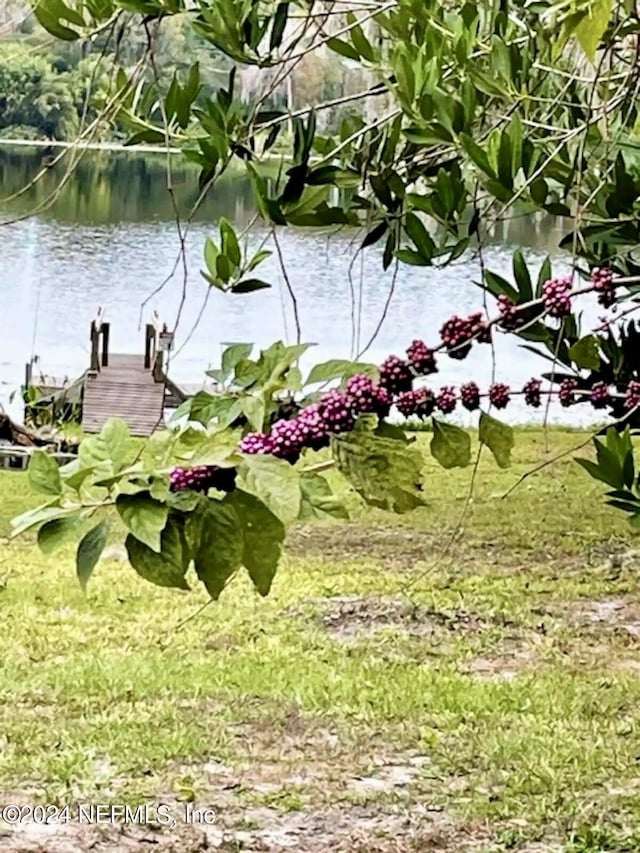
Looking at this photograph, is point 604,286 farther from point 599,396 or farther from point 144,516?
point 144,516

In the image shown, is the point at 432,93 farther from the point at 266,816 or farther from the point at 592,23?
the point at 266,816

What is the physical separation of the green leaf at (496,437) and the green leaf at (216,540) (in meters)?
0.25

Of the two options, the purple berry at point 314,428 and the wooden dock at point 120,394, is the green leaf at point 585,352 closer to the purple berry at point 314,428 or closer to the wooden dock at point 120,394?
the purple berry at point 314,428

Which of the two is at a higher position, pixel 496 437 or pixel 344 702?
pixel 496 437

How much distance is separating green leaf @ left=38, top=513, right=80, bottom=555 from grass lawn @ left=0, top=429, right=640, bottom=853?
0.75 m

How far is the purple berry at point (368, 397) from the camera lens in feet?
2.23

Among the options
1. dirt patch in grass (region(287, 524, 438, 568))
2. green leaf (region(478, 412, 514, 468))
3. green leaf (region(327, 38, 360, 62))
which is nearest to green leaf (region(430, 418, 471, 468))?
green leaf (region(478, 412, 514, 468))

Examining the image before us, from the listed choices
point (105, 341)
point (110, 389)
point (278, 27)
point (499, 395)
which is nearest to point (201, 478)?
point (499, 395)

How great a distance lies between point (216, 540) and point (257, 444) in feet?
0.18

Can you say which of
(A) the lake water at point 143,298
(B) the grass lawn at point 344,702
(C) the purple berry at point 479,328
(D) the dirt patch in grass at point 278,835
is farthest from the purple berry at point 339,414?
(A) the lake water at point 143,298

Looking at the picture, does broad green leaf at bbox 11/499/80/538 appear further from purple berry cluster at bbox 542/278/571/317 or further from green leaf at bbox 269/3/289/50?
green leaf at bbox 269/3/289/50

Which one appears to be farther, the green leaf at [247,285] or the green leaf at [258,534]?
the green leaf at [247,285]

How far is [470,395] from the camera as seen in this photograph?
766 millimetres

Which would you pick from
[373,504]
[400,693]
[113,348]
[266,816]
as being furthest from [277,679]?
[113,348]
